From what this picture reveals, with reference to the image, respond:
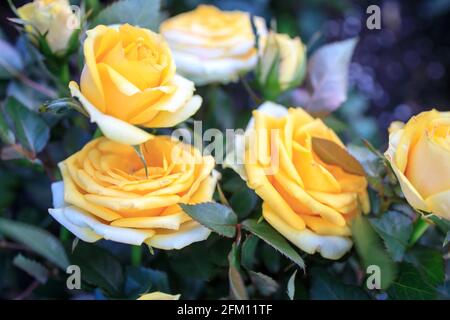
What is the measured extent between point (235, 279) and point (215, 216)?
0.22 ft

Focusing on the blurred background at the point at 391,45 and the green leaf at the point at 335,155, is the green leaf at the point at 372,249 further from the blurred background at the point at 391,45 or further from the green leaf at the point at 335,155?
the blurred background at the point at 391,45

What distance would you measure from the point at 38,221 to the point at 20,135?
15 cm

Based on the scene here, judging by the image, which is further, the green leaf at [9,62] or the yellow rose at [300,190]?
the green leaf at [9,62]

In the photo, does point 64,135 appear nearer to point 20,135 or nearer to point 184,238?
point 20,135

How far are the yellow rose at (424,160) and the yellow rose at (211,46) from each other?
0.76ft

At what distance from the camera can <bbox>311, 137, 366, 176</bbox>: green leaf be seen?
0.51m

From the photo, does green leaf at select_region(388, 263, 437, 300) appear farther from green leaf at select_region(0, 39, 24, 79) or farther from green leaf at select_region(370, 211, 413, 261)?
green leaf at select_region(0, 39, 24, 79)

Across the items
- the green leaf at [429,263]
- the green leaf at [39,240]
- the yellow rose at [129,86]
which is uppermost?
the yellow rose at [129,86]

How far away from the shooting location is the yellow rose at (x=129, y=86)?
45 cm

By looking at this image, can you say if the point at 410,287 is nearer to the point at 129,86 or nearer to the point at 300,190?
the point at 300,190

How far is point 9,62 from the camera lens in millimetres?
673

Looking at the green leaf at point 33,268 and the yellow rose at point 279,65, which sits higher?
the yellow rose at point 279,65

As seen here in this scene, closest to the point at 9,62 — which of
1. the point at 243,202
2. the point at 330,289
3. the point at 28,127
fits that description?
the point at 28,127

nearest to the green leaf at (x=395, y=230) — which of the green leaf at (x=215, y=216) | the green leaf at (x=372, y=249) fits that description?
the green leaf at (x=372, y=249)
